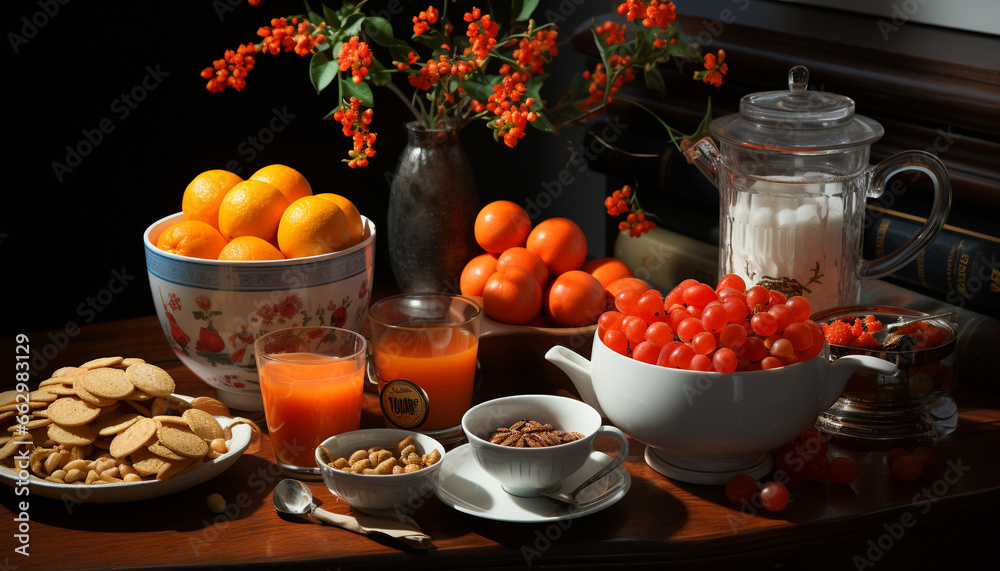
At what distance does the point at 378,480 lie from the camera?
0.80 meters

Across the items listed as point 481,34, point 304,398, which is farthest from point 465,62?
point 304,398

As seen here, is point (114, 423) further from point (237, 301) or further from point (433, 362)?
point (433, 362)

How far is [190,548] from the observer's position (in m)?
0.79

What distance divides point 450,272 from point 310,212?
1.10 ft

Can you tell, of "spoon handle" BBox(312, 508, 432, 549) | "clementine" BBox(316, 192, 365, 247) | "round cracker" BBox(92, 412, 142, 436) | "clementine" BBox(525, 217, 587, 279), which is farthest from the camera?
"clementine" BBox(525, 217, 587, 279)

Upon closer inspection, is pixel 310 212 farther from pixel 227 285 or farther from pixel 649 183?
pixel 649 183

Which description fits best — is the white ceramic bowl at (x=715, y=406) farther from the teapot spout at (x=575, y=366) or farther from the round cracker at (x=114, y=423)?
the round cracker at (x=114, y=423)

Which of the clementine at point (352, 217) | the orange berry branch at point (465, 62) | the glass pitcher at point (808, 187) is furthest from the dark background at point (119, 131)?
the glass pitcher at point (808, 187)

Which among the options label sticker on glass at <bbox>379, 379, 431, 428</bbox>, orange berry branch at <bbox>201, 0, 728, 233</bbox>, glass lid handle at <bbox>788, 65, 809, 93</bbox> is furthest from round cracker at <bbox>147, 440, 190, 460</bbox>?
glass lid handle at <bbox>788, 65, 809, 93</bbox>

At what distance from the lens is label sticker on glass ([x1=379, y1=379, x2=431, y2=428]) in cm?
96

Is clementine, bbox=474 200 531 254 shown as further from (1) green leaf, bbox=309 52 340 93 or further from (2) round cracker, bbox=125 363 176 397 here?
(2) round cracker, bbox=125 363 176 397

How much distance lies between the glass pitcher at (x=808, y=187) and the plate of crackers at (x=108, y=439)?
0.65m

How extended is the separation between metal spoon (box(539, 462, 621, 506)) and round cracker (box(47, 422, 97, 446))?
0.46 m

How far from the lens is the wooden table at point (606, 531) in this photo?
78cm
